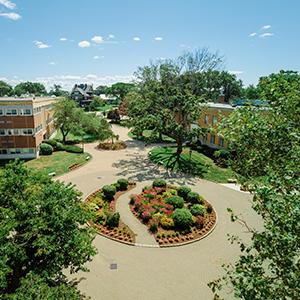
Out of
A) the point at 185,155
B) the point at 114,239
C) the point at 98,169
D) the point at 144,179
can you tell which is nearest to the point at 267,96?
the point at 114,239

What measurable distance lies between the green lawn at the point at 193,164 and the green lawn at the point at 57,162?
9.73 meters

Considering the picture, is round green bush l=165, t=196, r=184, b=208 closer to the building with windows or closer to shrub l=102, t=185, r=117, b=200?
shrub l=102, t=185, r=117, b=200

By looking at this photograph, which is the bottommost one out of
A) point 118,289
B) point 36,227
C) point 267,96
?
point 118,289

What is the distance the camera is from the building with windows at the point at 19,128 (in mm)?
30469

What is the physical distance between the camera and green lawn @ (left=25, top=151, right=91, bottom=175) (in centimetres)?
2837

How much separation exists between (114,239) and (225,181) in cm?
1489

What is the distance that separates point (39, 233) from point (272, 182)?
7.69 meters

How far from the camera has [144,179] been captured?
86.3ft

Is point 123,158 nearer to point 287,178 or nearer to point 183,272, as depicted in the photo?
point 183,272

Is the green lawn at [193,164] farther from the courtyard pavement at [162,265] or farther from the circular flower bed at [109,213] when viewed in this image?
the circular flower bed at [109,213]

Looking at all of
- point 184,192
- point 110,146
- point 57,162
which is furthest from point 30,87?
point 184,192

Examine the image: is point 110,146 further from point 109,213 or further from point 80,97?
point 80,97

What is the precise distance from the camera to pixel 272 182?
502 cm

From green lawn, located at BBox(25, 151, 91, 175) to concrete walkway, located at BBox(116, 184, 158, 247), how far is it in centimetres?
997
